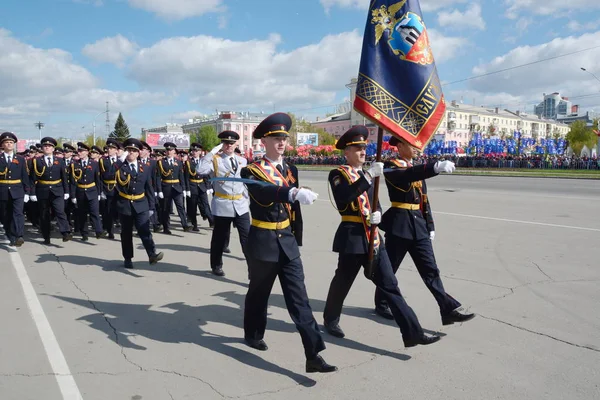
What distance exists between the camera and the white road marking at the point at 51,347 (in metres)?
3.46

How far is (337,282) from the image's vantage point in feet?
14.5

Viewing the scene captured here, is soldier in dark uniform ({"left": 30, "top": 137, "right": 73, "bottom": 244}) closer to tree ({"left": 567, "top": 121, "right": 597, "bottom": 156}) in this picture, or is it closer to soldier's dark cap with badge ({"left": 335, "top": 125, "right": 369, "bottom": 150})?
soldier's dark cap with badge ({"left": 335, "top": 125, "right": 369, "bottom": 150})

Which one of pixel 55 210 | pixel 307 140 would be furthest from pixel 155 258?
pixel 307 140

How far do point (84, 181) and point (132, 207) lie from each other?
356 centimetres

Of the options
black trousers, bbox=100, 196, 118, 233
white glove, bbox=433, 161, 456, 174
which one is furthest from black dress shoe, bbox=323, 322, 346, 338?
black trousers, bbox=100, 196, 118, 233

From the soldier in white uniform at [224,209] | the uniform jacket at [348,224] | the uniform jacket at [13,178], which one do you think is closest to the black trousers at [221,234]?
the soldier in white uniform at [224,209]

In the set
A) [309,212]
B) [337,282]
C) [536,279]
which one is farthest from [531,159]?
[337,282]

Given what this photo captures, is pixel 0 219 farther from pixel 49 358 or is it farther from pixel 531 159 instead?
pixel 531 159

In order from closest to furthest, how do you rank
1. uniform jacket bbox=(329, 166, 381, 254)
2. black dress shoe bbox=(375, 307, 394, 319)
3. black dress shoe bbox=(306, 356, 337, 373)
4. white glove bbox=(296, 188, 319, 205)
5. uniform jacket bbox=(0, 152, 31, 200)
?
white glove bbox=(296, 188, 319, 205) < black dress shoe bbox=(306, 356, 337, 373) < uniform jacket bbox=(329, 166, 381, 254) < black dress shoe bbox=(375, 307, 394, 319) < uniform jacket bbox=(0, 152, 31, 200)

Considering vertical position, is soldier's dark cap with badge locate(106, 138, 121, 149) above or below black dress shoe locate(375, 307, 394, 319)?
above

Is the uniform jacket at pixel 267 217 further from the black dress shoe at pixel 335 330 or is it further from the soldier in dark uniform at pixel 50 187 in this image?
the soldier in dark uniform at pixel 50 187

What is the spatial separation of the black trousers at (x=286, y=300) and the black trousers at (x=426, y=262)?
117 centimetres

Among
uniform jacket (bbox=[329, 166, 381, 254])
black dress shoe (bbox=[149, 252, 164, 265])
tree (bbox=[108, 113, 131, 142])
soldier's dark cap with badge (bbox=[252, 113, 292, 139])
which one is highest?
tree (bbox=[108, 113, 131, 142])

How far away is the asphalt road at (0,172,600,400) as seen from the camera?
3.47 metres
